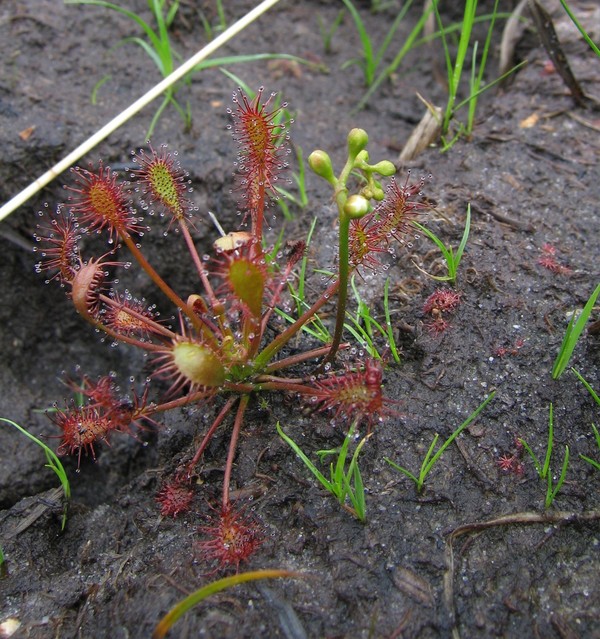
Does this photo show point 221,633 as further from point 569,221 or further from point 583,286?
point 569,221

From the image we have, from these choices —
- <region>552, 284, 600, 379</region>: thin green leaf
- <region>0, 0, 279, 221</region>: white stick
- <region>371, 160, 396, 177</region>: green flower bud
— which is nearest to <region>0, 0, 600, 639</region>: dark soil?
<region>552, 284, 600, 379</region>: thin green leaf

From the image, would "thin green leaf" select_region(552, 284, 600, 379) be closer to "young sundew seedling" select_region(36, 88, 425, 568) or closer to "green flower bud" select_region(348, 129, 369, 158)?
"young sundew seedling" select_region(36, 88, 425, 568)

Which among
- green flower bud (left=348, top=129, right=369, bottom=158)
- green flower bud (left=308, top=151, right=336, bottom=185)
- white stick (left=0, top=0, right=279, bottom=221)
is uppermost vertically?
green flower bud (left=348, top=129, right=369, bottom=158)

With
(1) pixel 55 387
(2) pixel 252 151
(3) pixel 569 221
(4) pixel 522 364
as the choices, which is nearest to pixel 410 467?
(4) pixel 522 364

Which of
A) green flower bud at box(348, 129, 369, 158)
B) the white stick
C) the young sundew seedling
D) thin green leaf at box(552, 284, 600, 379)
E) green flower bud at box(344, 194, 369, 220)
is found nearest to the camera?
green flower bud at box(344, 194, 369, 220)

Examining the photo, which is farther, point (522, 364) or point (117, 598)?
point (522, 364)

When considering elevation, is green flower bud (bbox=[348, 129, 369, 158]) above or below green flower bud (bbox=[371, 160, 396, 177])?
above

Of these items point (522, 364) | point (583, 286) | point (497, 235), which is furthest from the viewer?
point (497, 235)

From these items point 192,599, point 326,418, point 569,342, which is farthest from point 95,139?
point 569,342

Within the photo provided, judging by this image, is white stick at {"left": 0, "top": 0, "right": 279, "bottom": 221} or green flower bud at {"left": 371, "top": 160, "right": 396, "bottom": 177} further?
white stick at {"left": 0, "top": 0, "right": 279, "bottom": 221}
